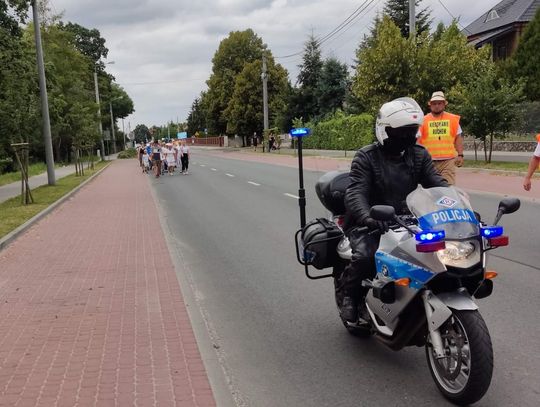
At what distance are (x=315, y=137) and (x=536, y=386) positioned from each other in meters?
45.0

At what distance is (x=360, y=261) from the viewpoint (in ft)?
12.5

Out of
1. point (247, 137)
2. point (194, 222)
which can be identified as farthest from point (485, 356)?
point (247, 137)

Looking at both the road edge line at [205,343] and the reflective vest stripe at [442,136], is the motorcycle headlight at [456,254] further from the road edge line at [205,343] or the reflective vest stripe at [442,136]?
the reflective vest stripe at [442,136]

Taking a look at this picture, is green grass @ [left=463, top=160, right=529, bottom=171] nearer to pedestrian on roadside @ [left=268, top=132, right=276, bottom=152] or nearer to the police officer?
the police officer

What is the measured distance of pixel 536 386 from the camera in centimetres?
367

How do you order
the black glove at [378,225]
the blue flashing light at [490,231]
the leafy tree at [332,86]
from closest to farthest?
the blue flashing light at [490,231], the black glove at [378,225], the leafy tree at [332,86]

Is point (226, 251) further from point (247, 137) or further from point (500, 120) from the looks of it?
point (247, 137)

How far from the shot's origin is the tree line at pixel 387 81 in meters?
20.6

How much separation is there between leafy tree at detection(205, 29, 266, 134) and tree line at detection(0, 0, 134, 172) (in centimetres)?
1542

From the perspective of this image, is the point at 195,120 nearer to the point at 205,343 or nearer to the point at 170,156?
the point at 170,156

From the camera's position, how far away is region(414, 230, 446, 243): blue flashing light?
3080mm

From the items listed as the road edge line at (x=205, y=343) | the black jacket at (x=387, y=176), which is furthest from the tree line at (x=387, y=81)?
the black jacket at (x=387, y=176)

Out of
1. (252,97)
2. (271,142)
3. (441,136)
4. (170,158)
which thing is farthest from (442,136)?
(252,97)

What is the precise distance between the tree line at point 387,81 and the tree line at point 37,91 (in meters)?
13.8
